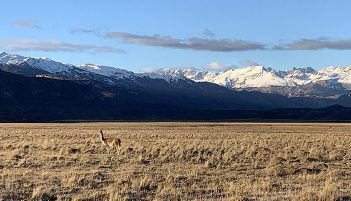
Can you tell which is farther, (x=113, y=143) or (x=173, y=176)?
(x=113, y=143)

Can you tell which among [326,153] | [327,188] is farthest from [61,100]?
[327,188]

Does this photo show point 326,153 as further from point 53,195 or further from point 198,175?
point 53,195

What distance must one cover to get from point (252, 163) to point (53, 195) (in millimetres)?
10073

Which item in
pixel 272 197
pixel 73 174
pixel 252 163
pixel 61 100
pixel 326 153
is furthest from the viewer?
pixel 61 100

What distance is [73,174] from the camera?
700 inches

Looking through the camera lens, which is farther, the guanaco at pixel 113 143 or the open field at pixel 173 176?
the guanaco at pixel 113 143

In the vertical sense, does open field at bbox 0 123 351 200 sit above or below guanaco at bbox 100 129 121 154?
below

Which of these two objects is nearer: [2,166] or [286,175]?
[286,175]

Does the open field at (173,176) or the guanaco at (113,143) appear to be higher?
the guanaco at (113,143)

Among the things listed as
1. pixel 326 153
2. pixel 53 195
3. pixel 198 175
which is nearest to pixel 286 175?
pixel 198 175

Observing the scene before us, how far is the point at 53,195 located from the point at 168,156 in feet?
35.7

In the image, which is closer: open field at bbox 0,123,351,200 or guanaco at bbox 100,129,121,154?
open field at bbox 0,123,351,200

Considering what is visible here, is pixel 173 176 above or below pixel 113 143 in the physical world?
below

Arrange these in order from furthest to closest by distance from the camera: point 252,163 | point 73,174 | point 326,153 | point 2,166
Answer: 1. point 326,153
2. point 252,163
3. point 2,166
4. point 73,174
